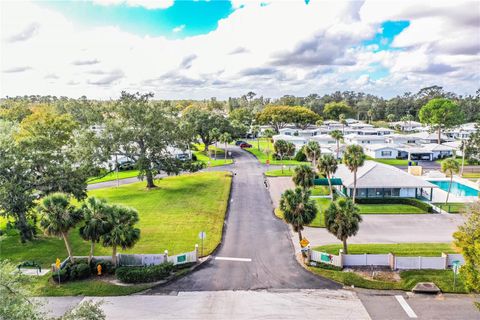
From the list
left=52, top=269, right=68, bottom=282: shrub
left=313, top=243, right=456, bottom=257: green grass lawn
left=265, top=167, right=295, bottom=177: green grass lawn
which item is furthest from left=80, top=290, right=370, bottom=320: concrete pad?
left=265, top=167, right=295, bottom=177: green grass lawn

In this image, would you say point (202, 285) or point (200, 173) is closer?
point (202, 285)

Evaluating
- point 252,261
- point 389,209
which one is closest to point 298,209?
point 252,261

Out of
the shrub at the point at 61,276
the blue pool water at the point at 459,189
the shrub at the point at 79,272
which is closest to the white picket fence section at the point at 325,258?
the shrub at the point at 79,272

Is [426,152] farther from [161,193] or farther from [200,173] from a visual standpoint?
[161,193]

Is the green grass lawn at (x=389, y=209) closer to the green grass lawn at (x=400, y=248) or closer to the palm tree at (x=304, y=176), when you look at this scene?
the palm tree at (x=304, y=176)

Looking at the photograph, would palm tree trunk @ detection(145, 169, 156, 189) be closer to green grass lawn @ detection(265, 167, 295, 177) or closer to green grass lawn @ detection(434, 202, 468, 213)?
green grass lawn @ detection(265, 167, 295, 177)

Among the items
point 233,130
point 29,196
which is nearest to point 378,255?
point 29,196
